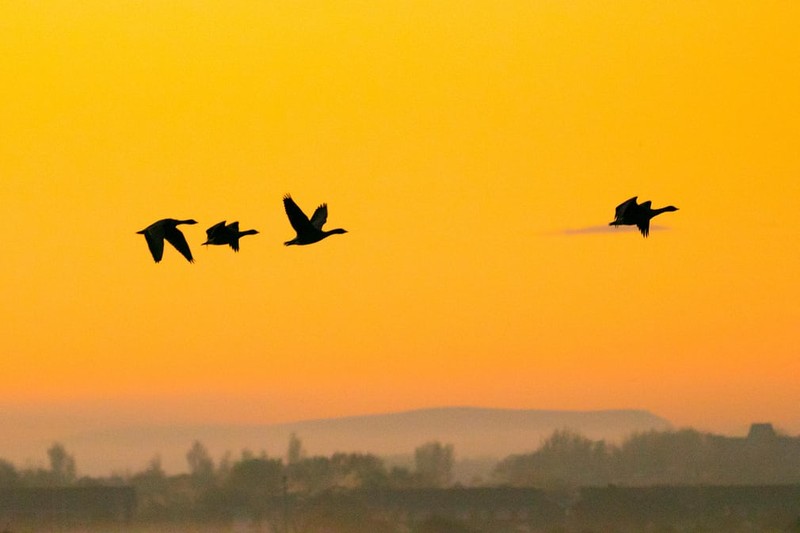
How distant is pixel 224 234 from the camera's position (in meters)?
61.2

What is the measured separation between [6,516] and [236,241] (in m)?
62.3

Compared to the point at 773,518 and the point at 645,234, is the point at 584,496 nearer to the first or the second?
the point at 773,518

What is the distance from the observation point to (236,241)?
61.5 m

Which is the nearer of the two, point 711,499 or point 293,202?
point 293,202

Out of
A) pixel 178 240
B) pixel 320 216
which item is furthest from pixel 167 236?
pixel 320 216

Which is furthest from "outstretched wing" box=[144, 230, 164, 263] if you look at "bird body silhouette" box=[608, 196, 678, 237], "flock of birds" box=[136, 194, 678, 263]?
"bird body silhouette" box=[608, 196, 678, 237]

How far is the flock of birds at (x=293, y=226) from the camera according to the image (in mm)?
58531

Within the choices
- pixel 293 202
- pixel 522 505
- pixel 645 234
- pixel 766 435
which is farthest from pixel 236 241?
pixel 766 435

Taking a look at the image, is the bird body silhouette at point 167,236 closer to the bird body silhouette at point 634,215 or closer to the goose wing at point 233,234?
the goose wing at point 233,234

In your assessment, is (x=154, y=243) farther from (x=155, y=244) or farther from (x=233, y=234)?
(x=233, y=234)

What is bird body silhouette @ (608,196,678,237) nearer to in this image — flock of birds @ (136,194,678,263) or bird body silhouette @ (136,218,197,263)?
flock of birds @ (136,194,678,263)

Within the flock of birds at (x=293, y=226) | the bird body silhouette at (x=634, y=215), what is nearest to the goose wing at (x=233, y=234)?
the flock of birds at (x=293, y=226)

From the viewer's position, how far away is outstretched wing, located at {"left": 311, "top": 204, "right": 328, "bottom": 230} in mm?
63403

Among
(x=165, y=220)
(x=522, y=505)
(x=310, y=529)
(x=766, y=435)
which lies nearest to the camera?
(x=165, y=220)
